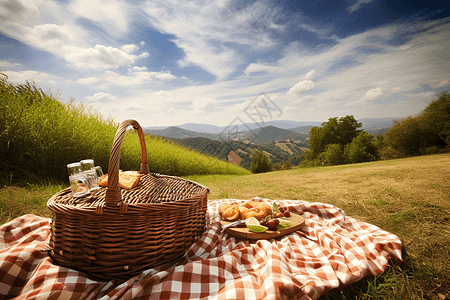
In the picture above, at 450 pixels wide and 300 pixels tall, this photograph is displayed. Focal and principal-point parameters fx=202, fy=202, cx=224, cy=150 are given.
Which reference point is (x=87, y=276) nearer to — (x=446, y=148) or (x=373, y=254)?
(x=373, y=254)

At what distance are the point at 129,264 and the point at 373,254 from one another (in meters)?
1.83

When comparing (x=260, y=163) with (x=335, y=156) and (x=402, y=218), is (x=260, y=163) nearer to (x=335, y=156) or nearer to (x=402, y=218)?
(x=335, y=156)

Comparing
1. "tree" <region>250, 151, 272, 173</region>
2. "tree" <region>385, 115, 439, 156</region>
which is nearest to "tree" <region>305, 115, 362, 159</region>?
"tree" <region>385, 115, 439, 156</region>

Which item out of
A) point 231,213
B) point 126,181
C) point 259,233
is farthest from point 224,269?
point 126,181

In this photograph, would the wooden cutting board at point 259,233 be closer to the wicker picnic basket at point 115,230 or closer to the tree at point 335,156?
the wicker picnic basket at point 115,230

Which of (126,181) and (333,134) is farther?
(333,134)

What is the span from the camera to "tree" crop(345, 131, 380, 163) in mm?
19109

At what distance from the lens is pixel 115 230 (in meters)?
1.30

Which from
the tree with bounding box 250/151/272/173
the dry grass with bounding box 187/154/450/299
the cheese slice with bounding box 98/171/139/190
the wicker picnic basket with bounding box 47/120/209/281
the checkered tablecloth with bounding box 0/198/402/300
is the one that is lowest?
the tree with bounding box 250/151/272/173

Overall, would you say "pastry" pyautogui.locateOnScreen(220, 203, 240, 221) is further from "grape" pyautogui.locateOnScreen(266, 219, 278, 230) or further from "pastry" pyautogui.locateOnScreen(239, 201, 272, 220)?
"grape" pyautogui.locateOnScreen(266, 219, 278, 230)

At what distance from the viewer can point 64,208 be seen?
128 cm

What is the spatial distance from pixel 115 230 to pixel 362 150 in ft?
74.2

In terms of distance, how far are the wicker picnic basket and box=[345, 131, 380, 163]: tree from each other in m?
21.8

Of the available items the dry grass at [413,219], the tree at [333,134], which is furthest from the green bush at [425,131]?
the dry grass at [413,219]
